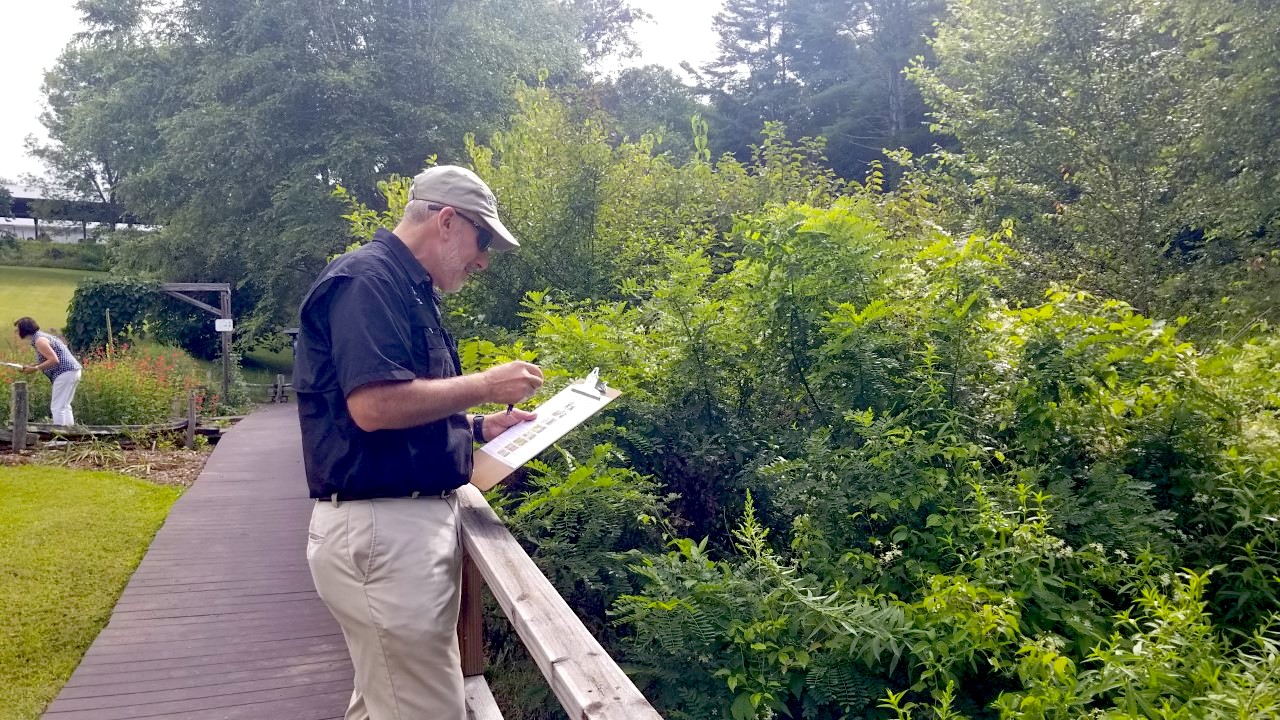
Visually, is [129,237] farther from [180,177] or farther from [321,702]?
[321,702]

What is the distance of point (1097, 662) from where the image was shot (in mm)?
2617

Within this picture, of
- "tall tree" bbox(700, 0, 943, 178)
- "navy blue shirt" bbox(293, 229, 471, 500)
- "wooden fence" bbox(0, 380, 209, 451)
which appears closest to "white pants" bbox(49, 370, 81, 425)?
"wooden fence" bbox(0, 380, 209, 451)

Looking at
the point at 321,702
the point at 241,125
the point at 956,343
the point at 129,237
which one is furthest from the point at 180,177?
the point at 956,343

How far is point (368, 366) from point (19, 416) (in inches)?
439

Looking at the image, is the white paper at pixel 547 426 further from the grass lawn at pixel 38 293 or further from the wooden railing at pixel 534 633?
the grass lawn at pixel 38 293

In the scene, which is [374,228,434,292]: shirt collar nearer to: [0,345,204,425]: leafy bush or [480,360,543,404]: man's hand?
[480,360,543,404]: man's hand

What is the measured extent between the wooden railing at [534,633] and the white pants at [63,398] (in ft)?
35.3

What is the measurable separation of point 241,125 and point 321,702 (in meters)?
19.9

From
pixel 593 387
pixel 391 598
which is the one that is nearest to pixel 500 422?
pixel 593 387

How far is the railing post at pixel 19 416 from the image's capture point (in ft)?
35.1

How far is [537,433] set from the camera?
111 inches

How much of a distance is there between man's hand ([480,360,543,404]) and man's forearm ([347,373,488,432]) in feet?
0.23

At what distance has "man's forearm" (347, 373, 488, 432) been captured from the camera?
2.11 meters

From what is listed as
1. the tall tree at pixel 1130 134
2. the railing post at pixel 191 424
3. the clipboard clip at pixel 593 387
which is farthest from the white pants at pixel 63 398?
the tall tree at pixel 1130 134
